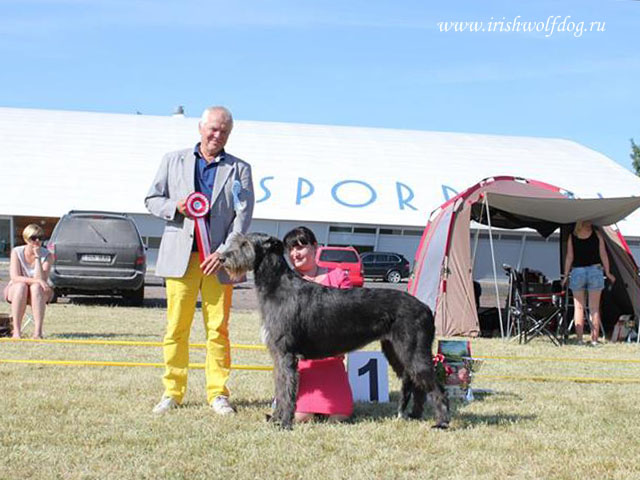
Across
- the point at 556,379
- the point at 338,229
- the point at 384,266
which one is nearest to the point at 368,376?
the point at 556,379

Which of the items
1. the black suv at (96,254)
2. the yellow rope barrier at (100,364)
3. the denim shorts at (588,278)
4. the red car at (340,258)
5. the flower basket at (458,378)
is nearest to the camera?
the flower basket at (458,378)

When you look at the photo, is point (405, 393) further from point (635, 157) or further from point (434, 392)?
point (635, 157)

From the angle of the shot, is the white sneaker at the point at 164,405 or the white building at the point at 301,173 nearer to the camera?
the white sneaker at the point at 164,405

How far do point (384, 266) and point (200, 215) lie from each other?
84.9 ft

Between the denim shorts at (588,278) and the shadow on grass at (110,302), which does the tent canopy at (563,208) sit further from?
the shadow on grass at (110,302)

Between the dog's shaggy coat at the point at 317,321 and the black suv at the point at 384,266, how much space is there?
83.8ft

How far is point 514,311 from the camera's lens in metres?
11.5

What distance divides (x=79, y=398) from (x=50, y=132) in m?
32.1

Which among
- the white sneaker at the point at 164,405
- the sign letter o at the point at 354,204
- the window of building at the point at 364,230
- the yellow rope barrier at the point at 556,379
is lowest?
the yellow rope barrier at the point at 556,379

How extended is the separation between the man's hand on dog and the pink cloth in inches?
33.2

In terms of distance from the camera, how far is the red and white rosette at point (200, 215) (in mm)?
5359

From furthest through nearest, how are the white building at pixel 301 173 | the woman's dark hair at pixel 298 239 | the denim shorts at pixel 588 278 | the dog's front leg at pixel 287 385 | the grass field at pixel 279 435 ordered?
1. the white building at pixel 301 173
2. the denim shorts at pixel 588 278
3. the woman's dark hair at pixel 298 239
4. the dog's front leg at pixel 287 385
5. the grass field at pixel 279 435

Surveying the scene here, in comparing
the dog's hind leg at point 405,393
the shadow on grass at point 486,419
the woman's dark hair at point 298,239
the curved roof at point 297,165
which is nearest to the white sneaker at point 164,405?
the woman's dark hair at point 298,239

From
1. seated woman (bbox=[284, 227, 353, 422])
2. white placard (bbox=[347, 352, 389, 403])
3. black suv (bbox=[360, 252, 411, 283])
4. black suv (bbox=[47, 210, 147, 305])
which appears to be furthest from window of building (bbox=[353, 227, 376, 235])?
seated woman (bbox=[284, 227, 353, 422])
